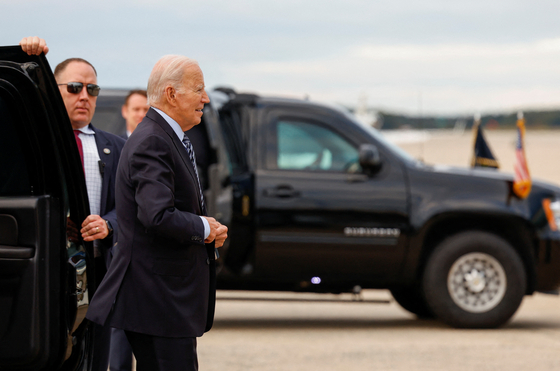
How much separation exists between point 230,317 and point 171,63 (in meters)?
5.97

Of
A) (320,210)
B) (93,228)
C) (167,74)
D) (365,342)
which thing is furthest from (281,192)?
(167,74)

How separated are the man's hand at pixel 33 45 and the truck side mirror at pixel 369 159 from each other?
15.3 ft

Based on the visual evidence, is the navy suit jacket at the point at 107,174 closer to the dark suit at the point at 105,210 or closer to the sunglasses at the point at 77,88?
the dark suit at the point at 105,210

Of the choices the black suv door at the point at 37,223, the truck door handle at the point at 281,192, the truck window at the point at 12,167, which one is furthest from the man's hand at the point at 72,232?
the truck door handle at the point at 281,192

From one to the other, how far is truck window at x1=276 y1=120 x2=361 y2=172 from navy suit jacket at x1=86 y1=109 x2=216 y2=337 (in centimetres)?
480

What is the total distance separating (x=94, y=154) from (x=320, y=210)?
3.82 metres

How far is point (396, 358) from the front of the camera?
21.2 ft

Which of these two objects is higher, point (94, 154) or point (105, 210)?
point (94, 154)

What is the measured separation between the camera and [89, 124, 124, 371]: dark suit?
3871 millimetres

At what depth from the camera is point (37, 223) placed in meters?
3.28

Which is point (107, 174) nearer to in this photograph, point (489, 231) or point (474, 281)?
point (474, 281)

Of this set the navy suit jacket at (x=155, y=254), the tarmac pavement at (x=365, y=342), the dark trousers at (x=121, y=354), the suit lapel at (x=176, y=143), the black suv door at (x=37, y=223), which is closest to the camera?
the navy suit jacket at (x=155, y=254)

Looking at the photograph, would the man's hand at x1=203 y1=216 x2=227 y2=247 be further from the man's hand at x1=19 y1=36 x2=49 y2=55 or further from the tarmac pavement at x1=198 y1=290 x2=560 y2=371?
the tarmac pavement at x1=198 y1=290 x2=560 y2=371

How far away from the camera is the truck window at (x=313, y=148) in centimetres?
789
